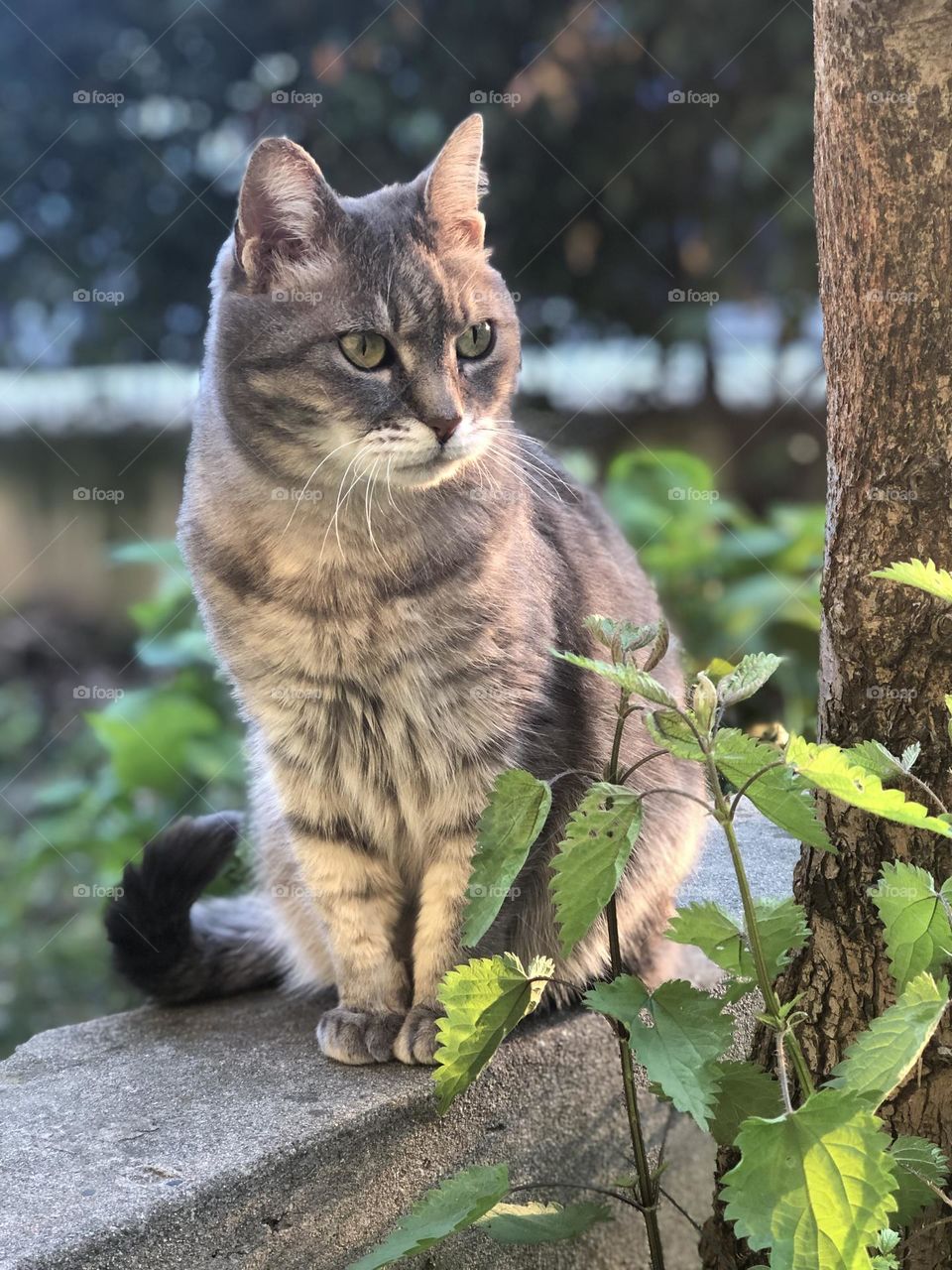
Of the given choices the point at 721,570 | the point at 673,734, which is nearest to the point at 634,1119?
the point at 673,734

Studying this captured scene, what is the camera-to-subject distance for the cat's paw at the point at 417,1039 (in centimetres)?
187

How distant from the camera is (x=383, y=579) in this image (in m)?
1.87

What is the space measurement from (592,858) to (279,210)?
1.03 metres

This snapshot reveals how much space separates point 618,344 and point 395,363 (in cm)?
353

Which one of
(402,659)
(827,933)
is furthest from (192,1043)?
(827,933)

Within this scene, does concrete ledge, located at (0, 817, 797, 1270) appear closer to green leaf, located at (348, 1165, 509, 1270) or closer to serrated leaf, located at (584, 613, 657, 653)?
green leaf, located at (348, 1165, 509, 1270)

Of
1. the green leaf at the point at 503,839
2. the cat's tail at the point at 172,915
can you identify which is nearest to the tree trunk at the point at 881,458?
the green leaf at the point at 503,839

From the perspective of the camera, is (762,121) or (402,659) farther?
(762,121)

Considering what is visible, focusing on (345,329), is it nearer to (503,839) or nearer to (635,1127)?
(503,839)

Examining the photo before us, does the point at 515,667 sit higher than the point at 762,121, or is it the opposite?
the point at 762,121

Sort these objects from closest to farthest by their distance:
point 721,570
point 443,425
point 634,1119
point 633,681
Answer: point 633,681, point 634,1119, point 443,425, point 721,570

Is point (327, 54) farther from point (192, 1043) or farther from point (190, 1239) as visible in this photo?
point (190, 1239)

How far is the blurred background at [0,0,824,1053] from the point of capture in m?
4.02

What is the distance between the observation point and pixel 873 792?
1.16m
